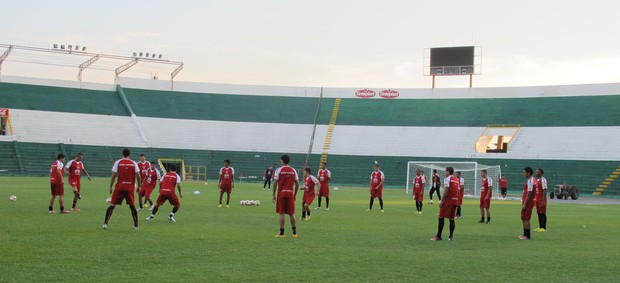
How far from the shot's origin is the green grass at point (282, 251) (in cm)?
1058

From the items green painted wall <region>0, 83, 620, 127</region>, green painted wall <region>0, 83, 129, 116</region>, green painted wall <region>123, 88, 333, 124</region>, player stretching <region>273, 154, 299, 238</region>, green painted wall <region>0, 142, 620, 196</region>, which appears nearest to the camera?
player stretching <region>273, 154, 299, 238</region>

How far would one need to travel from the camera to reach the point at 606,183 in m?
57.8

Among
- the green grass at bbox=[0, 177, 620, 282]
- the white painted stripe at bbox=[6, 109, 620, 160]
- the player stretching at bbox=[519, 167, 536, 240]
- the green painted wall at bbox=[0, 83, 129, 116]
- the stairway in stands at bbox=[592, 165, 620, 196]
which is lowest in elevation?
the green grass at bbox=[0, 177, 620, 282]

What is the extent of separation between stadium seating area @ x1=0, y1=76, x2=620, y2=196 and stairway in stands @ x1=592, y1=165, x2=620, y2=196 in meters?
0.47

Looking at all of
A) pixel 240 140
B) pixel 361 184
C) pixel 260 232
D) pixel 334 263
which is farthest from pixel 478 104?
pixel 334 263

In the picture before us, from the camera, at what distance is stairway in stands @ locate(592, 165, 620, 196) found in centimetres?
5728

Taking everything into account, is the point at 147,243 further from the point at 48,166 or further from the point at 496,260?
the point at 48,166

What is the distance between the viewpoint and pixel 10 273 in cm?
991

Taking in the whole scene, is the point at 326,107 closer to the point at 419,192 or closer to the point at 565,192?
the point at 565,192

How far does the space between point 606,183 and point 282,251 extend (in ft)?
168

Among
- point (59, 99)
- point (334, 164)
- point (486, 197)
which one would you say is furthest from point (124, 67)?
point (486, 197)

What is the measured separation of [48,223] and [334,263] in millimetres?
9282

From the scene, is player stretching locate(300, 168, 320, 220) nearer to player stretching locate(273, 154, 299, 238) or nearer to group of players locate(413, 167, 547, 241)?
group of players locate(413, 167, 547, 241)

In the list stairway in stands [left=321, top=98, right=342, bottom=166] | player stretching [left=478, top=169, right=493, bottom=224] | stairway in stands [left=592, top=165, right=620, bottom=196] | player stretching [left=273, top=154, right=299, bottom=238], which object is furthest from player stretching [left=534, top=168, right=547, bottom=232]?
stairway in stands [left=321, top=98, right=342, bottom=166]
